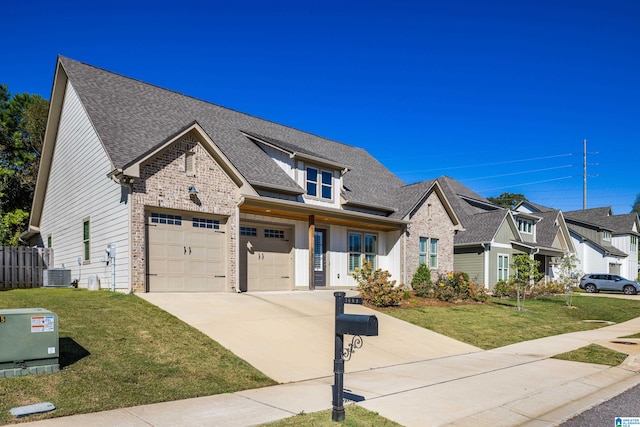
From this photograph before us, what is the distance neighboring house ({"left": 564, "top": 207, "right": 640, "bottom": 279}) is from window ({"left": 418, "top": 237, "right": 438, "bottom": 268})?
27458mm

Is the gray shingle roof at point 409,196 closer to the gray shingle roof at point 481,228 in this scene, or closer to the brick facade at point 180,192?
the gray shingle roof at point 481,228

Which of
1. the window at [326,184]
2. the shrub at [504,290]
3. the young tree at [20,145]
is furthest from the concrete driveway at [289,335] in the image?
the young tree at [20,145]

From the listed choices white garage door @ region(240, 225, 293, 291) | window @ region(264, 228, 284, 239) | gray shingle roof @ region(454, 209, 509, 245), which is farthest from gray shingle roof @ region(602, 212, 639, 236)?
window @ region(264, 228, 284, 239)

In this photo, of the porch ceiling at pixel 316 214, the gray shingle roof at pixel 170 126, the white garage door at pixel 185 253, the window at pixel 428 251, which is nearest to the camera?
A: the white garage door at pixel 185 253

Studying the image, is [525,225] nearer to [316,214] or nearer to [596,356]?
[316,214]

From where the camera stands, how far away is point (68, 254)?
19.5m

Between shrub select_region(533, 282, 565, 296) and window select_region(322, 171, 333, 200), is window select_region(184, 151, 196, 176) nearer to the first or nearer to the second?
window select_region(322, 171, 333, 200)

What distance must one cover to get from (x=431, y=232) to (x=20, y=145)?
2918 centimetres

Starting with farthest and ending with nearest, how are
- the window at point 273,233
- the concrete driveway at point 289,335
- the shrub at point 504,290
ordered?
the shrub at point 504,290 → the window at point 273,233 → the concrete driveway at point 289,335

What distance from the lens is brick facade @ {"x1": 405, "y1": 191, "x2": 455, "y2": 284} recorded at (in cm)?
2483

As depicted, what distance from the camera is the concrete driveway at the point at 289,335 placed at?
393 inches

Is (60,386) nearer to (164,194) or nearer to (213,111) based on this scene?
(164,194)

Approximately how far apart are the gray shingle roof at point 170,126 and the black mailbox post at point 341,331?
32.6 ft

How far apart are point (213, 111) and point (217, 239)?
8.93m
